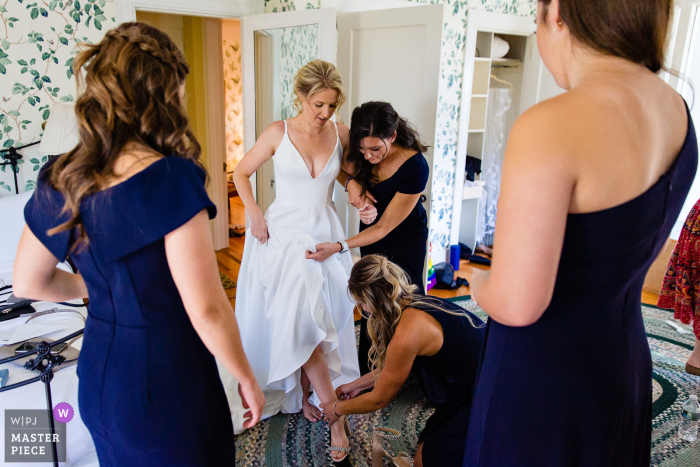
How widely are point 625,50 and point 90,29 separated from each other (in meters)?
3.39

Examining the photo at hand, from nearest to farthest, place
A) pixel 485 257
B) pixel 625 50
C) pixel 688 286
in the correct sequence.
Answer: pixel 625 50 → pixel 688 286 → pixel 485 257

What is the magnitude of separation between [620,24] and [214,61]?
4.37 meters

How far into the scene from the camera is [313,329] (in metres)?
2.25

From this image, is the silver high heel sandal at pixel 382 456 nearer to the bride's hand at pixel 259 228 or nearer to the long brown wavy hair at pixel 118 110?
the bride's hand at pixel 259 228

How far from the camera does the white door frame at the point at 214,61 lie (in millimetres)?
3430

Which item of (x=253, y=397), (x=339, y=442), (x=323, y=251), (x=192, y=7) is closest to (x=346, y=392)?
(x=339, y=442)

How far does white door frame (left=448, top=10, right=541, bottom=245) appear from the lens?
4.38m

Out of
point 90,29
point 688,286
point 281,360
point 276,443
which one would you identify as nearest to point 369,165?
point 281,360

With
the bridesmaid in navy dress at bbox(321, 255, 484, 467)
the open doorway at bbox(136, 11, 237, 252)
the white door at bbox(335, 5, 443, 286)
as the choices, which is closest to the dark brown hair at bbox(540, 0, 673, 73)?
the bridesmaid in navy dress at bbox(321, 255, 484, 467)

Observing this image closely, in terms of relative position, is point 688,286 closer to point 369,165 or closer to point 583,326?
point 369,165

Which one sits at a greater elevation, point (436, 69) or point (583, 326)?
point (436, 69)

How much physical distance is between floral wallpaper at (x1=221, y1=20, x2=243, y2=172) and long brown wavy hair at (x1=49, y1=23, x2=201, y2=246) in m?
4.15

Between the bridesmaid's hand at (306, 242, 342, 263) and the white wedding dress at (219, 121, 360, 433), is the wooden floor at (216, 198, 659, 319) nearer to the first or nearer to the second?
the white wedding dress at (219, 121, 360, 433)

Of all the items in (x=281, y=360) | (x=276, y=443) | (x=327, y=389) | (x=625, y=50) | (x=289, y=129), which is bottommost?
(x=276, y=443)
